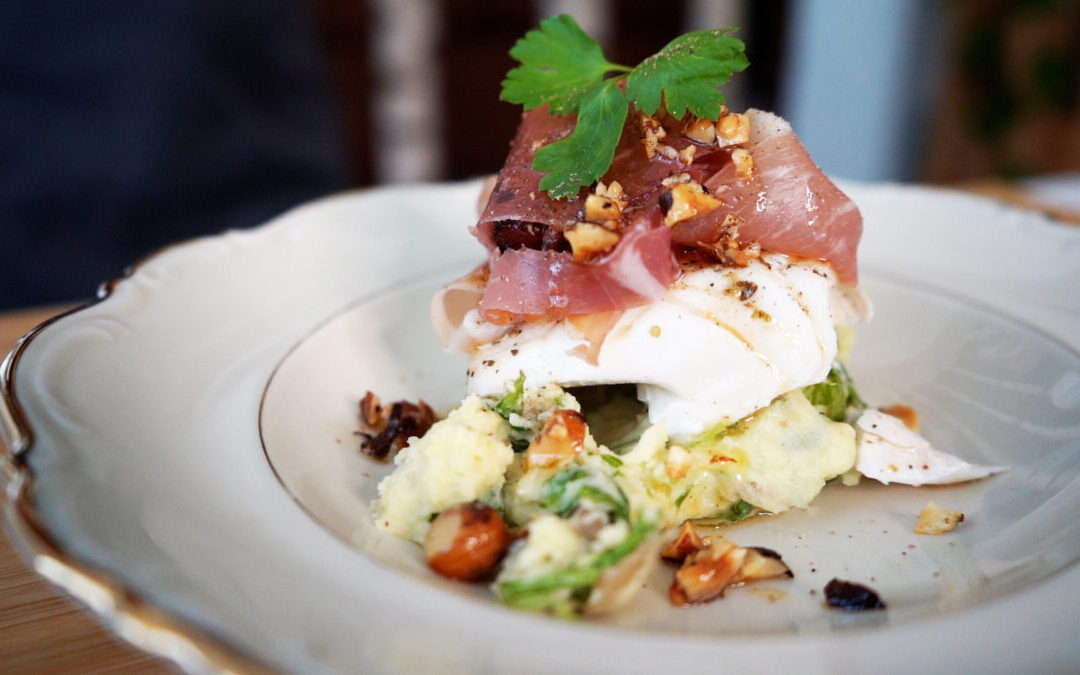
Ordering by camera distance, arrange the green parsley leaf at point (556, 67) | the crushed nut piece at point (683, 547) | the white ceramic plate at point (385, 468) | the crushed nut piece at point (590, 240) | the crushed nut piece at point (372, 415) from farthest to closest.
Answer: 1. the crushed nut piece at point (372, 415)
2. the green parsley leaf at point (556, 67)
3. the crushed nut piece at point (590, 240)
4. the crushed nut piece at point (683, 547)
5. the white ceramic plate at point (385, 468)

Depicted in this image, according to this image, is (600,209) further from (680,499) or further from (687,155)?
(680,499)

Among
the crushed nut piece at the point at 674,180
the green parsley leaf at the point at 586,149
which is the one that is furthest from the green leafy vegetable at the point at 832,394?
the green parsley leaf at the point at 586,149

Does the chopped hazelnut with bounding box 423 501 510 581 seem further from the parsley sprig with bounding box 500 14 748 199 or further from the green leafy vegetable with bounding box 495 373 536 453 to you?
the parsley sprig with bounding box 500 14 748 199

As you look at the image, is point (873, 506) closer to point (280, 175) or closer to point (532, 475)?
point (532, 475)

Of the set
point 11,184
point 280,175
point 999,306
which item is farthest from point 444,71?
point 999,306

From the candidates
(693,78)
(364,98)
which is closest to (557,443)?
(693,78)

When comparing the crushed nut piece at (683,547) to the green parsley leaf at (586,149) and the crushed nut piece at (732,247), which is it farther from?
the green parsley leaf at (586,149)
